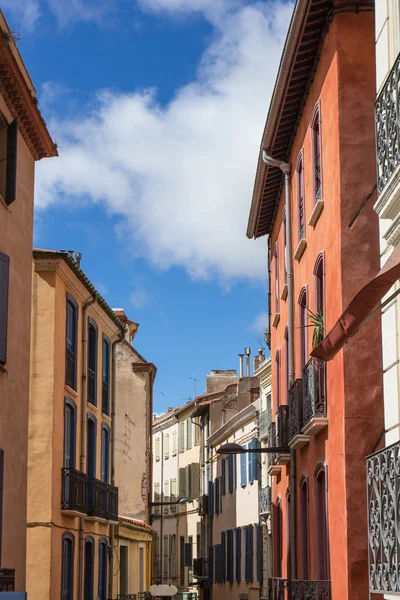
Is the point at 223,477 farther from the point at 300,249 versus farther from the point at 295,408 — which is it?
the point at 300,249

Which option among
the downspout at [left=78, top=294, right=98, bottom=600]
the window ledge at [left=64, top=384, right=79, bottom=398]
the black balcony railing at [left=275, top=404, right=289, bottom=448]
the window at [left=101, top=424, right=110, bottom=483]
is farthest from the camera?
the window at [left=101, top=424, right=110, bottom=483]

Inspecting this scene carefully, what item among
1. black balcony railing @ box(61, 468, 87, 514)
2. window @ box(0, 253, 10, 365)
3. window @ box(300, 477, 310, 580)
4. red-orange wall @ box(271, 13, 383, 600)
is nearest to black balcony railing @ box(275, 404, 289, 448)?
window @ box(300, 477, 310, 580)

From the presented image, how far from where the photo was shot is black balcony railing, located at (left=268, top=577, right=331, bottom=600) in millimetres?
16766

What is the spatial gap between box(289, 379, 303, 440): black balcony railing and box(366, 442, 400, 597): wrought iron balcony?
821 centimetres

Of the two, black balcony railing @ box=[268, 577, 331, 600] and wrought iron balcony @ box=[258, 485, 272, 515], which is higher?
wrought iron balcony @ box=[258, 485, 272, 515]

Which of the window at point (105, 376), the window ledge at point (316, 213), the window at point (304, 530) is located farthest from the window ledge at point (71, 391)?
the window ledge at point (316, 213)

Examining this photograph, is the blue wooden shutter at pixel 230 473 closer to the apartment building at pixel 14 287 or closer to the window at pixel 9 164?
the apartment building at pixel 14 287

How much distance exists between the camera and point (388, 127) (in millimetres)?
10320

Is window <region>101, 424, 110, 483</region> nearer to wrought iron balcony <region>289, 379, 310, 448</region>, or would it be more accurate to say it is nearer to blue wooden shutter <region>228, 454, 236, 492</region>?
blue wooden shutter <region>228, 454, 236, 492</region>

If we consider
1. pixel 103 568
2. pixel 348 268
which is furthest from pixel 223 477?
pixel 348 268

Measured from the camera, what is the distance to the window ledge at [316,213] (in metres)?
17.2

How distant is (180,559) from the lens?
63.6 meters

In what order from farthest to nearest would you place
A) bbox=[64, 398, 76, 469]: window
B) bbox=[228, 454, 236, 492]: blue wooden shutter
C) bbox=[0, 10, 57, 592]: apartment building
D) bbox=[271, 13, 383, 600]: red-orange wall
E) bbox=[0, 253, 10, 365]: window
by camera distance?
1. bbox=[228, 454, 236, 492]: blue wooden shutter
2. bbox=[64, 398, 76, 469]: window
3. bbox=[0, 10, 57, 592]: apartment building
4. bbox=[0, 253, 10, 365]: window
5. bbox=[271, 13, 383, 600]: red-orange wall

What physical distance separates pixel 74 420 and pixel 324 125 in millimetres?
15677
